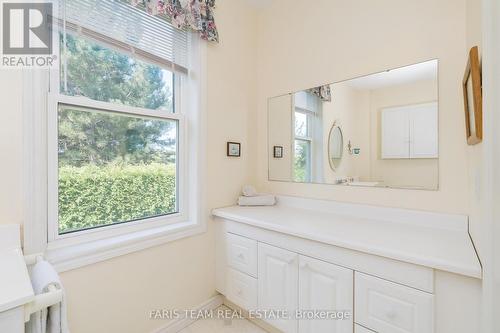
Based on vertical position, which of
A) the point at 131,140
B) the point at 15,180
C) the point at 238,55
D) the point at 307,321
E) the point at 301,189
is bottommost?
the point at 307,321

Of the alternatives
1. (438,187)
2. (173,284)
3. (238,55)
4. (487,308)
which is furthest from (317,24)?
(173,284)

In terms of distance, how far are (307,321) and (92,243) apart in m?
1.32

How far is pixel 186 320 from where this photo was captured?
1.75 meters

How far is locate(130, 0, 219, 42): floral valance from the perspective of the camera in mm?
1562

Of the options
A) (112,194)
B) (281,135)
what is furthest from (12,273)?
(281,135)

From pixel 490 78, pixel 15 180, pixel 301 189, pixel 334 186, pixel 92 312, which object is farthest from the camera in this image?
pixel 301 189

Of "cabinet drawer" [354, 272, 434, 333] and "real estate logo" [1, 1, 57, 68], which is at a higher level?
"real estate logo" [1, 1, 57, 68]

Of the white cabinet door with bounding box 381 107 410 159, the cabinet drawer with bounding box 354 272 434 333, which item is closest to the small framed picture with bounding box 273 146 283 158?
the white cabinet door with bounding box 381 107 410 159

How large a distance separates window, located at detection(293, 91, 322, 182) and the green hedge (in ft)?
3.41

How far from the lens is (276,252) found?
150cm

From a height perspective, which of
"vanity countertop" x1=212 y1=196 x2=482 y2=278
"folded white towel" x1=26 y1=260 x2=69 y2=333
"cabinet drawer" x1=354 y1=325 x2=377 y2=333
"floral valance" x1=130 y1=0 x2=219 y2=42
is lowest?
"cabinet drawer" x1=354 y1=325 x2=377 y2=333

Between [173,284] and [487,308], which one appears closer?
[487,308]

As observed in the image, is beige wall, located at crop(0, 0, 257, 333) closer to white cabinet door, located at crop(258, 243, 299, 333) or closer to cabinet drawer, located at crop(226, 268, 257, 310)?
cabinet drawer, located at crop(226, 268, 257, 310)

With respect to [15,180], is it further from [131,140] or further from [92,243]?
[131,140]
